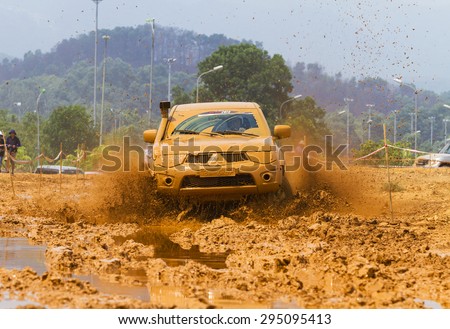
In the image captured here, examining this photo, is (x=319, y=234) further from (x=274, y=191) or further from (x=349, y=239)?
(x=274, y=191)

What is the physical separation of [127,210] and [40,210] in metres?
2.68

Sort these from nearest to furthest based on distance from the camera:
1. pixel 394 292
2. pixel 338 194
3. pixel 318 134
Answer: pixel 394 292, pixel 338 194, pixel 318 134

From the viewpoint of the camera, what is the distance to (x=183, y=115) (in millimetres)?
17094

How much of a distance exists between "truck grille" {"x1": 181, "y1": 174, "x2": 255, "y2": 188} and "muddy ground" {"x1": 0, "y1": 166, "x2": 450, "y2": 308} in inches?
22.8

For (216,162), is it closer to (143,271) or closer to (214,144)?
(214,144)

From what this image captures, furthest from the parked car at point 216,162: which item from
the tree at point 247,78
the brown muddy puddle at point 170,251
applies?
the tree at point 247,78

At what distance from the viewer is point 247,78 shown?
306ft

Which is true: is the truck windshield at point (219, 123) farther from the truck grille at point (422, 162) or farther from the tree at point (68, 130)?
the tree at point (68, 130)

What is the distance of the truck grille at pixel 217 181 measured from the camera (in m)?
15.6

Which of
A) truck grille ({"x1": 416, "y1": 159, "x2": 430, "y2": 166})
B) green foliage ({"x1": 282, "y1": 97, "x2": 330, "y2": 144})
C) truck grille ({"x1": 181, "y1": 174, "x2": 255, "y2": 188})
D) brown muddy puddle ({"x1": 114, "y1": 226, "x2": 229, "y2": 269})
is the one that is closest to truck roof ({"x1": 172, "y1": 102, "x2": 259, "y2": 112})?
truck grille ({"x1": 181, "y1": 174, "x2": 255, "y2": 188})

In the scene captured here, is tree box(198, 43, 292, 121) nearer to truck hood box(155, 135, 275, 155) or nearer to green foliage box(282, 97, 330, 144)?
green foliage box(282, 97, 330, 144)

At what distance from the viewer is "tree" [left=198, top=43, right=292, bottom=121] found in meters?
90.4

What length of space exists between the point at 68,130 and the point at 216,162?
259ft

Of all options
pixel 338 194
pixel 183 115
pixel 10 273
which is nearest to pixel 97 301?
pixel 10 273
